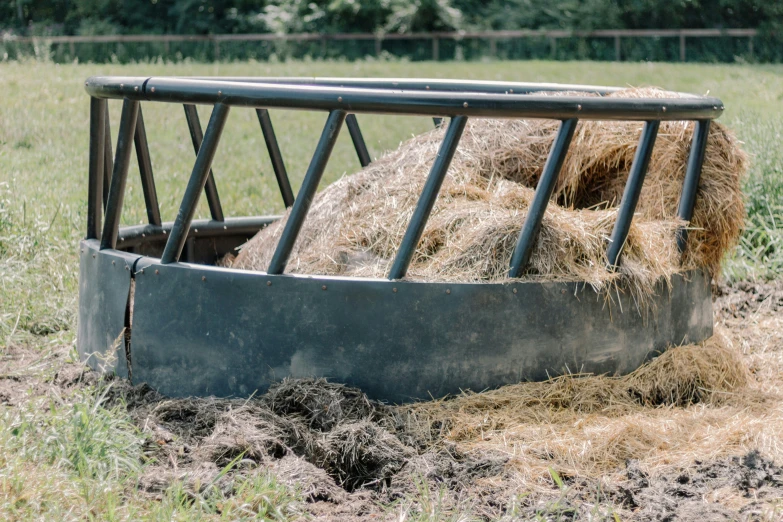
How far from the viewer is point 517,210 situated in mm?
4414

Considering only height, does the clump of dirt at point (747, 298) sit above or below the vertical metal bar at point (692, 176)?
below

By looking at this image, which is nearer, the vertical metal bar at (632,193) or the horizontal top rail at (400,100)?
the horizontal top rail at (400,100)

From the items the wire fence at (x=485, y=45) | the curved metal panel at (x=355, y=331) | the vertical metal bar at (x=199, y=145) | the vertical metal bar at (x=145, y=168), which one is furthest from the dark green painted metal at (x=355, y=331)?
the wire fence at (x=485, y=45)

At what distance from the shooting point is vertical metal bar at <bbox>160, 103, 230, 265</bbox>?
154 inches

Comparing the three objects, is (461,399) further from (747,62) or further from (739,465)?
(747,62)

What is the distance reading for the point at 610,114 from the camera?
12.7ft

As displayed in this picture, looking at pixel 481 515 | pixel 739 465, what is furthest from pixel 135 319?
pixel 739 465

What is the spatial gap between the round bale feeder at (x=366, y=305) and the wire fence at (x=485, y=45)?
27149 mm

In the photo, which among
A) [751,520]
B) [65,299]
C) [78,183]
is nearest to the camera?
[751,520]

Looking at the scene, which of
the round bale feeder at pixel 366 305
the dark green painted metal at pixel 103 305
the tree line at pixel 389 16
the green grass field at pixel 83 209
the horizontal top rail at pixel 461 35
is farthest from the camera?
the tree line at pixel 389 16

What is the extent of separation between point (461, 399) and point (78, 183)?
20.3 feet

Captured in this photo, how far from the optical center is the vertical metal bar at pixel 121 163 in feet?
13.7

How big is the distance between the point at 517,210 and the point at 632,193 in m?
0.55

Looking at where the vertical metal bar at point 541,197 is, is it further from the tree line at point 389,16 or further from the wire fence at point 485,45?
the tree line at point 389,16
